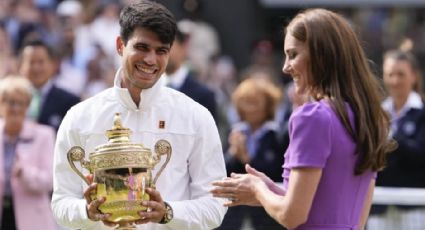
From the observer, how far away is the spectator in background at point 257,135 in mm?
10297

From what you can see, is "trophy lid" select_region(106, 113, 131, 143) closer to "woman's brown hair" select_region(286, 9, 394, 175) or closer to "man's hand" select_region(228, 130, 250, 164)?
"woman's brown hair" select_region(286, 9, 394, 175)

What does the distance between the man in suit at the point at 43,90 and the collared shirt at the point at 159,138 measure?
4.88m

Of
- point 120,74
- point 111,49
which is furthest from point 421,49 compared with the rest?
point 120,74

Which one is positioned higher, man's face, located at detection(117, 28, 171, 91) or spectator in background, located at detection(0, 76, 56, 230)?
man's face, located at detection(117, 28, 171, 91)

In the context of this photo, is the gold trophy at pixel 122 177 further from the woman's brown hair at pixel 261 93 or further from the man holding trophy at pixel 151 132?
the woman's brown hair at pixel 261 93

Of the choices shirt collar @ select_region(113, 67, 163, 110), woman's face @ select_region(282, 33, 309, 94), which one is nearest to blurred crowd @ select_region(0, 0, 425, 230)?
Result: shirt collar @ select_region(113, 67, 163, 110)

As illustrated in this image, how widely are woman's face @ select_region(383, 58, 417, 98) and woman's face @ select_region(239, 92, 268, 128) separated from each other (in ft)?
3.40

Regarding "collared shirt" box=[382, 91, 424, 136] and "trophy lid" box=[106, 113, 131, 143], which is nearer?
"trophy lid" box=[106, 113, 131, 143]

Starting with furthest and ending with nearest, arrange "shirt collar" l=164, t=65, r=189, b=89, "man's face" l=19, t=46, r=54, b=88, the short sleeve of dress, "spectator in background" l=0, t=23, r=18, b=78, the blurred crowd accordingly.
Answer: "spectator in background" l=0, t=23, r=18, b=78 → "man's face" l=19, t=46, r=54, b=88 → "shirt collar" l=164, t=65, r=189, b=89 → the blurred crowd → the short sleeve of dress

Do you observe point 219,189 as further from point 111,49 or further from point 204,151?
point 111,49

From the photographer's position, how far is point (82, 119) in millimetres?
5965

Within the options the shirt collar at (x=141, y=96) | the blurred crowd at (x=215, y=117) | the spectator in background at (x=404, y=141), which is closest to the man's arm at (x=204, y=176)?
the shirt collar at (x=141, y=96)

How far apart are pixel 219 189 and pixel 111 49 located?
1029 centimetres

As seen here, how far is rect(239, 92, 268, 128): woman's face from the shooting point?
10.6 m
